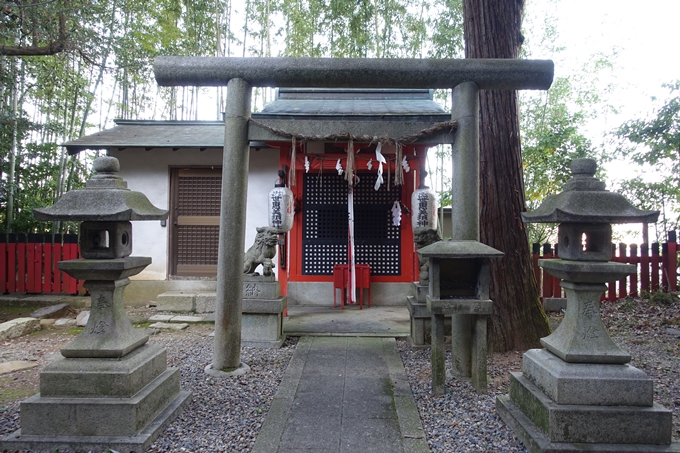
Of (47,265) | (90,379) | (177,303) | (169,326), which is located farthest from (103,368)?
(47,265)

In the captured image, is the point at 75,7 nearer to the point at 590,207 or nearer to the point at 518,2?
the point at 518,2

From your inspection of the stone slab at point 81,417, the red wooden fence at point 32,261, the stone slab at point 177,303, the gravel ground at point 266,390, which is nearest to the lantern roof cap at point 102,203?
the stone slab at point 81,417

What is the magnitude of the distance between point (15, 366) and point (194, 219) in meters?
4.31

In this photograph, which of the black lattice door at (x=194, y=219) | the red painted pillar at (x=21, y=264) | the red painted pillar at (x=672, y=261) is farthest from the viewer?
the black lattice door at (x=194, y=219)

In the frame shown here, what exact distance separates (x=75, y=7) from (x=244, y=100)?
5.67 m

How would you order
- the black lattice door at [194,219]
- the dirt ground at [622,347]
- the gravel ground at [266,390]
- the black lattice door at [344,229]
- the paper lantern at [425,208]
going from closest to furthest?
the gravel ground at [266,390], the dirt ground at [622,347], the paper lantern at [425,208], the black lattice door at [344,229], the black lattice door at [194,219]

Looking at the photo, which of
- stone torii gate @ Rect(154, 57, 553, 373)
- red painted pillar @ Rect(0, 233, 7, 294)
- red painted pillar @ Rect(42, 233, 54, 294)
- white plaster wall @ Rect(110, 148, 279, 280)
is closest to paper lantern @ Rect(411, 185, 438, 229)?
stone torii gate @ Rect(154, 57, 553, 373)

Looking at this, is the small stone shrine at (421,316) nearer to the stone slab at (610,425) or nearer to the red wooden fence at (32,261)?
the stone slab at (610,425)

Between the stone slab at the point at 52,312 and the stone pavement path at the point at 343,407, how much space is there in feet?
17.3

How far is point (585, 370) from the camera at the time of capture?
9.32ft

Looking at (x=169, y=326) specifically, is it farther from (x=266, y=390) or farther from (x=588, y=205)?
(x=588, y=205)

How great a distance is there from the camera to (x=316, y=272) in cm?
842

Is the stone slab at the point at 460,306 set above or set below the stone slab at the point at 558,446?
above

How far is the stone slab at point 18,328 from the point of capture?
6.26m
